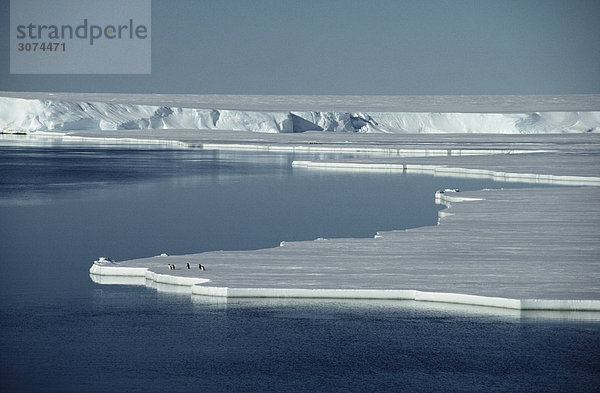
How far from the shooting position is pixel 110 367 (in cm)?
648

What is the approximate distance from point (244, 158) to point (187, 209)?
42.0 ft

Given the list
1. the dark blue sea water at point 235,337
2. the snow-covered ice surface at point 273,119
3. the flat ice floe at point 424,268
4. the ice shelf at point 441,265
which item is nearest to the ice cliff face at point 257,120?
the snow-covered ice surface at point 273,119

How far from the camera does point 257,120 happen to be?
48500mm

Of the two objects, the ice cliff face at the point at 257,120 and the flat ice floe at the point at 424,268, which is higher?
the ice cliff face at the point at 257,120

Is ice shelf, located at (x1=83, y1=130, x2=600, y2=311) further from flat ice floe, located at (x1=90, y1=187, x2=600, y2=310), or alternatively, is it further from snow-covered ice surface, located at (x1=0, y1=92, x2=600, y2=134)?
snow-covered ice surface, located at (x1=0, y1=92, x2=600, y2=134)

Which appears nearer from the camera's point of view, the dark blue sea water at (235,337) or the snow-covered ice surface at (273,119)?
the dark blue sea water at (235,337)

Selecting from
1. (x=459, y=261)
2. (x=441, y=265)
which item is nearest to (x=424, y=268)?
(x=441, y=265)

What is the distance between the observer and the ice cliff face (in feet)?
161

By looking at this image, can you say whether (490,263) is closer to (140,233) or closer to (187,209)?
(140,233)

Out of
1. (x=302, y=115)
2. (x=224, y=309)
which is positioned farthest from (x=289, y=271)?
(x=302, y=115)

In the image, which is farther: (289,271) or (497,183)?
(497,183)

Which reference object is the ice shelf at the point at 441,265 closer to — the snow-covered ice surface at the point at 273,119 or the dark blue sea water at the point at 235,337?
the dark blue sea water at the point at 235,337

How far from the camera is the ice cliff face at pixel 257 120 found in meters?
49.0

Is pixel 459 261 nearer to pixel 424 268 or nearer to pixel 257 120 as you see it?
pixel 424 268
